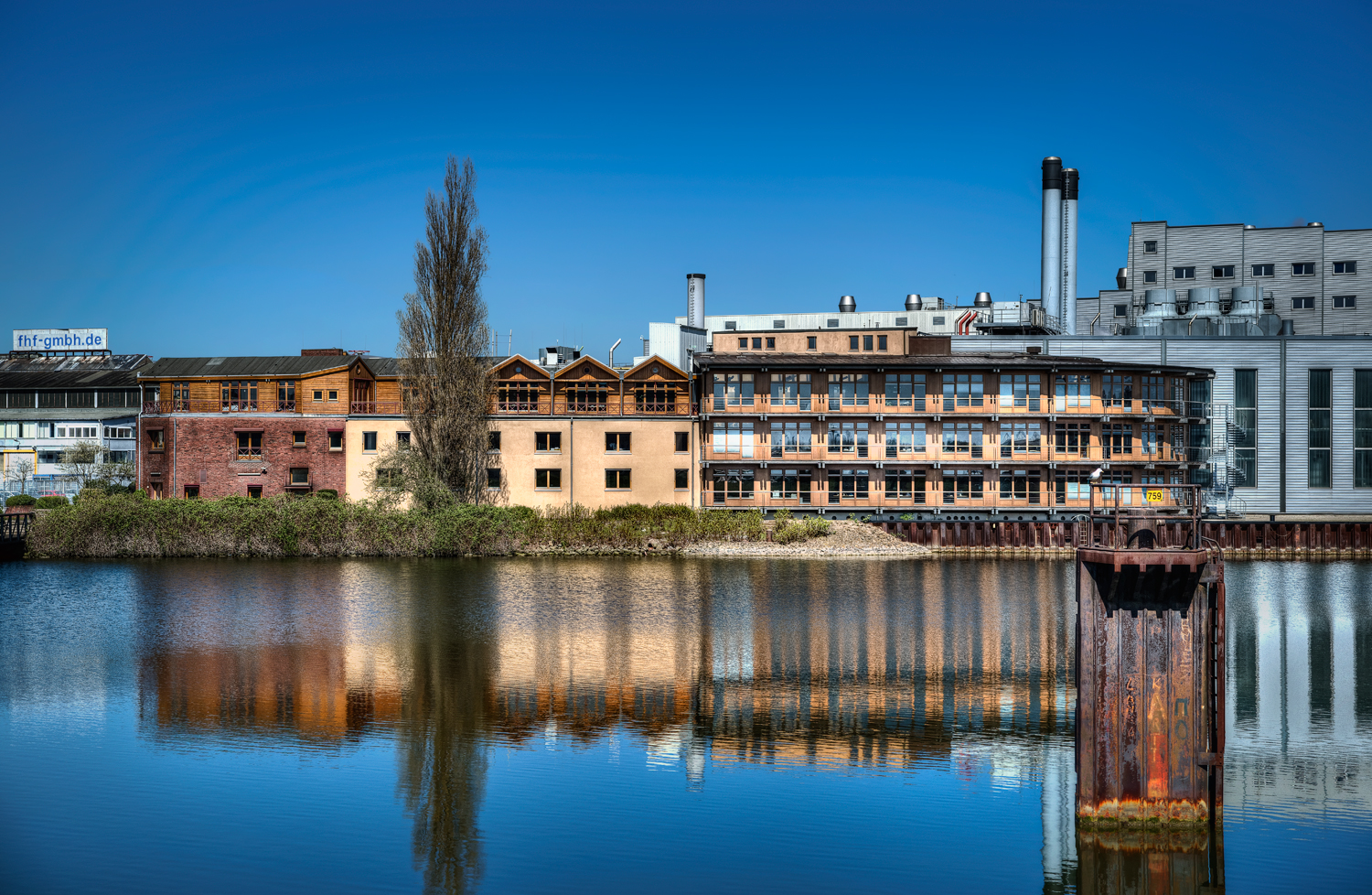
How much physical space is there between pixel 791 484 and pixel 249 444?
3298 cm

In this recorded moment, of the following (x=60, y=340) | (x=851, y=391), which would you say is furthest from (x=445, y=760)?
(x=60, y=340)

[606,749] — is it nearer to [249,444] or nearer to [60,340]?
[249,444]

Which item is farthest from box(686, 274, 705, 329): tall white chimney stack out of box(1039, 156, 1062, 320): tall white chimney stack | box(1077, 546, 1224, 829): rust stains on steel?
box(1077, 546, 1224, 829): rust stains on steel

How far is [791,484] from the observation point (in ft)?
204

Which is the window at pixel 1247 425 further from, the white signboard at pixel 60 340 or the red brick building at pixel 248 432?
the white signboard at pixel 60 340

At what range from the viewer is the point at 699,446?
2482 inches

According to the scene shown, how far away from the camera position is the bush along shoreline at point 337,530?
176ft

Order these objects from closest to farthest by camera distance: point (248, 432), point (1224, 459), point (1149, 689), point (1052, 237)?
point (1149, 689), point (248, 432), point (1224, 459), point (1052, 237)

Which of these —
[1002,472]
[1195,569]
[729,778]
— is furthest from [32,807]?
[1002,472]

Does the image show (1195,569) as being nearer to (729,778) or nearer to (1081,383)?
(729,778)

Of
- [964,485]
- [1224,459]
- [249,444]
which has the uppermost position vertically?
[249,444]

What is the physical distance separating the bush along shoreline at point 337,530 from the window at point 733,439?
619cm

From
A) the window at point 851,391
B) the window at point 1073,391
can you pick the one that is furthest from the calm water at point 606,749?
the window at point 851,391

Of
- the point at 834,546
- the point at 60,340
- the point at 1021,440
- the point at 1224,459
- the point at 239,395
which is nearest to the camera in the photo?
the point at 834,546
